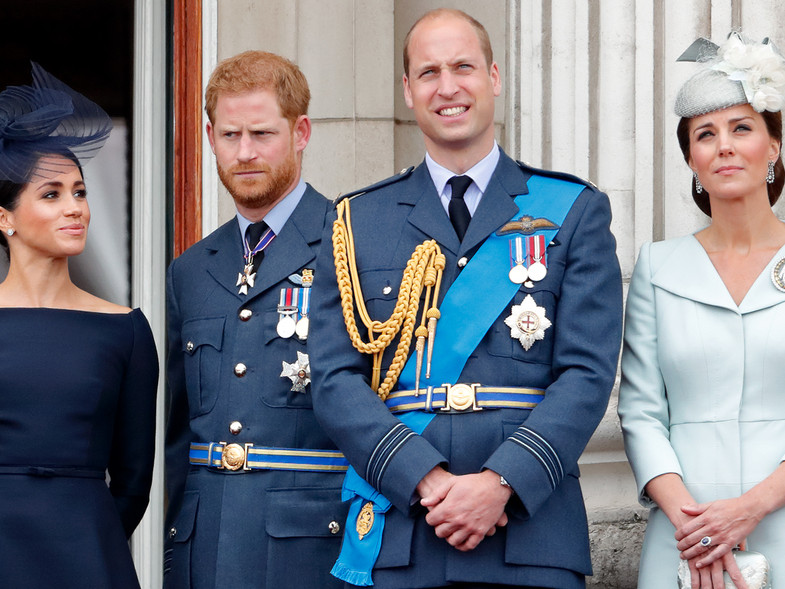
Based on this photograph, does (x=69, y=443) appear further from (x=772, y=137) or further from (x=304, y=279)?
(x=772, y=137)

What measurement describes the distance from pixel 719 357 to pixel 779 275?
240mm

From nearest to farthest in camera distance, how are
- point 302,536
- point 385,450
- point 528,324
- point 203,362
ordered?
point 385,450 → point 528,324 → point 302,536 → point 203,362

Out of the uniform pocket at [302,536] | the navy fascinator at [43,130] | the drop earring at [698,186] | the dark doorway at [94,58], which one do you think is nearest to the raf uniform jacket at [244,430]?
the uniform pocket at [302,536]

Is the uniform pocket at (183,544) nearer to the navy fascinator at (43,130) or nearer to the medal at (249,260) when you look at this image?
the medal at (249,260)

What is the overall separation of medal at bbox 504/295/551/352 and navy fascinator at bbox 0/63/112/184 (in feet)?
4.21

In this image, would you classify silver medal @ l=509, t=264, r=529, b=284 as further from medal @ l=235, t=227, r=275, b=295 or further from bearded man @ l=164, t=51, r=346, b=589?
medal @ l=235, t=227, r=275, b=295

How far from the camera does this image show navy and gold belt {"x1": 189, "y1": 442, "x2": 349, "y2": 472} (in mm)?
3400

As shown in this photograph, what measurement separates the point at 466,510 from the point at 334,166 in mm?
2494

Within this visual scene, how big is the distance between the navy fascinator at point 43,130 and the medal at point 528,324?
1283 mm

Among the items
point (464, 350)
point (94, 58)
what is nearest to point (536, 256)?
point (464, 350)

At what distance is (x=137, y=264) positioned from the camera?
5277 mm

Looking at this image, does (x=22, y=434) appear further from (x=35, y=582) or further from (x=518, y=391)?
(x=518, y=391)

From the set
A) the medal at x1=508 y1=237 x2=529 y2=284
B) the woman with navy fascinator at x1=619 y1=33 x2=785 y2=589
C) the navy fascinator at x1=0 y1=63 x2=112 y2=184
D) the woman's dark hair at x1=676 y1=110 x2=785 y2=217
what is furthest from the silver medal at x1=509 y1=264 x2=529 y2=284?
the navy fascinator at x1=0 y1=63 x2=112 y2=184

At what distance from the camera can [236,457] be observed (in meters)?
3.42
